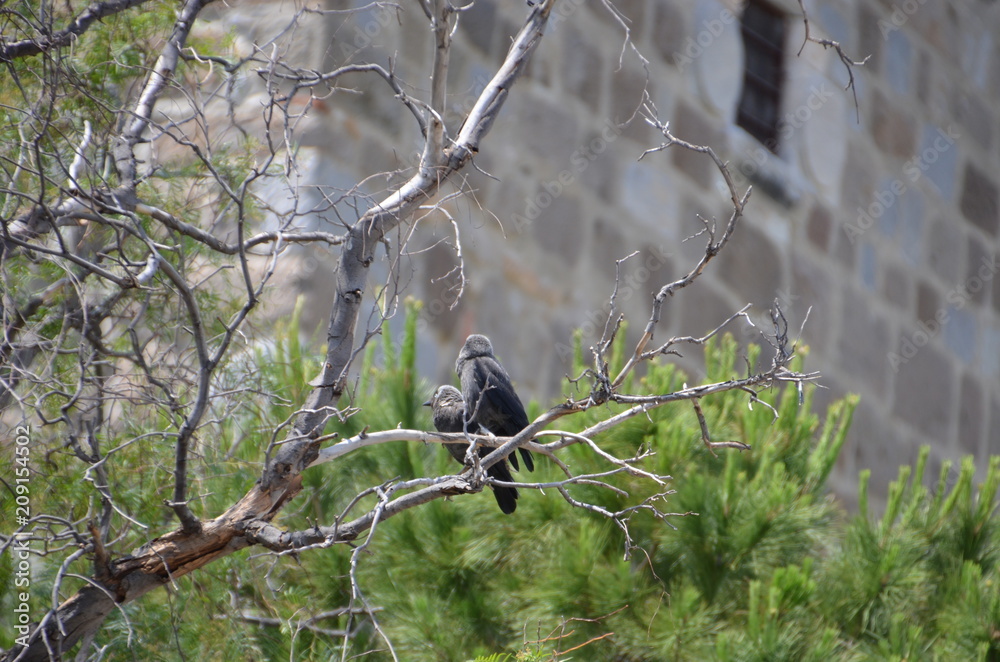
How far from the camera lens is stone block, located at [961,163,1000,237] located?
717 centimetres

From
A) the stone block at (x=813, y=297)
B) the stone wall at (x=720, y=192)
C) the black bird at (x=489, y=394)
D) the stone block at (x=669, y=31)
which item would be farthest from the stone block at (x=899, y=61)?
the black bird at (x=489, y=394)

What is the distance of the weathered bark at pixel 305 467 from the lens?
2270 millimetres

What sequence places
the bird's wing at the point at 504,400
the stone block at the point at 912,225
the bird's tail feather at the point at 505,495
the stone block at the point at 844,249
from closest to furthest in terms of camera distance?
the bird's tail feather at the point at 505,495 → the bird's wing at the point at 504,400 → the stone block at the point at 844,249 → the stone block at the point at 912,225

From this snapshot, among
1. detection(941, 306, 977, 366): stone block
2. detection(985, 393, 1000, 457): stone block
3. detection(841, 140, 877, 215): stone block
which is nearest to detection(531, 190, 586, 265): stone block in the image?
detection(841, 140, 877, 215): stone block

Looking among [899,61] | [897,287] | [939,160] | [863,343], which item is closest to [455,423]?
[863,343]

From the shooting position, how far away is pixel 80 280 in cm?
261

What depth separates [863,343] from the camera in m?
6.39

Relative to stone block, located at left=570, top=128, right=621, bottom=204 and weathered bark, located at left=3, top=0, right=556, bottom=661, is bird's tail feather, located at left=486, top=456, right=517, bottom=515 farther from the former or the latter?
stone block, located at left=570, top=128, right=621, bottom=204

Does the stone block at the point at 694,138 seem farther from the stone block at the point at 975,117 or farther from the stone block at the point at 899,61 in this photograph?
the stone block at the point at 975,117

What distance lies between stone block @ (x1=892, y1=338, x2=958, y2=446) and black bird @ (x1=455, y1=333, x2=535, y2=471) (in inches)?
151

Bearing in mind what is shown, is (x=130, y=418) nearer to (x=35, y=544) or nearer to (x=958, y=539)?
(x=35, y=544)

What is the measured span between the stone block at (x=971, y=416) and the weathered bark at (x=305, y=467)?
547 centimetres

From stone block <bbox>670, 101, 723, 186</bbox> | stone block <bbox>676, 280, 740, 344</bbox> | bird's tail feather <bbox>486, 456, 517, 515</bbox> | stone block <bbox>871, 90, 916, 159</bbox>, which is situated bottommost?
bird's tail feather <bbox>486, 456, 517, 515</bbox>

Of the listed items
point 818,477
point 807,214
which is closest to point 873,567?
point 818,477
